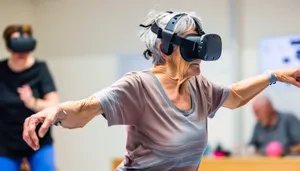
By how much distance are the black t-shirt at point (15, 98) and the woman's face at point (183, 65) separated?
3.70 feet

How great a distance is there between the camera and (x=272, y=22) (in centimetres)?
391

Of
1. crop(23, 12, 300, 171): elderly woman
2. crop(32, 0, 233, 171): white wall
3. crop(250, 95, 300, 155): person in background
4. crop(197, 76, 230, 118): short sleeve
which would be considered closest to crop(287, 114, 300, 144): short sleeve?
crop(250, 95, 300, 155): person in background

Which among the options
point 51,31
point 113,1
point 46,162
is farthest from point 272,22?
point 46,162

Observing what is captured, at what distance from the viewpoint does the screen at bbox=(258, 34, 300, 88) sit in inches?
150

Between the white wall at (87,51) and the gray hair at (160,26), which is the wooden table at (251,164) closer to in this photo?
the white wall at (87,51)

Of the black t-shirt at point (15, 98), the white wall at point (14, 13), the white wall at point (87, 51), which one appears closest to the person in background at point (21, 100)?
the black t-shirt at point (15, 98)

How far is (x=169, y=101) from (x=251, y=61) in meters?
2.52

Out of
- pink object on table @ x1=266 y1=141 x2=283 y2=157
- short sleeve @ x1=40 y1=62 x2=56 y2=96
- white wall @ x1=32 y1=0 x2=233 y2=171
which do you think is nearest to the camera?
short sleeve @ x1=40 y1=62 x2=56 y2=96

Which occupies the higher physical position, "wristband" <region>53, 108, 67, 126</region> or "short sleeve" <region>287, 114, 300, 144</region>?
"wristband" <region>53, 108, 67, 126</region>

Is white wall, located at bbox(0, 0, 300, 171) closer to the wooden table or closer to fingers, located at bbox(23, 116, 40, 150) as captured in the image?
the wooden table

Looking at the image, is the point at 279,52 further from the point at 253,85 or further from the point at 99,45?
the point at 253,85

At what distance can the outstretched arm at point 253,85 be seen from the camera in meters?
1.81

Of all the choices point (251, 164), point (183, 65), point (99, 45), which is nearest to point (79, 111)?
point (183, 65)

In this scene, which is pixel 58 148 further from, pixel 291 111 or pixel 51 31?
pixel 291 111
